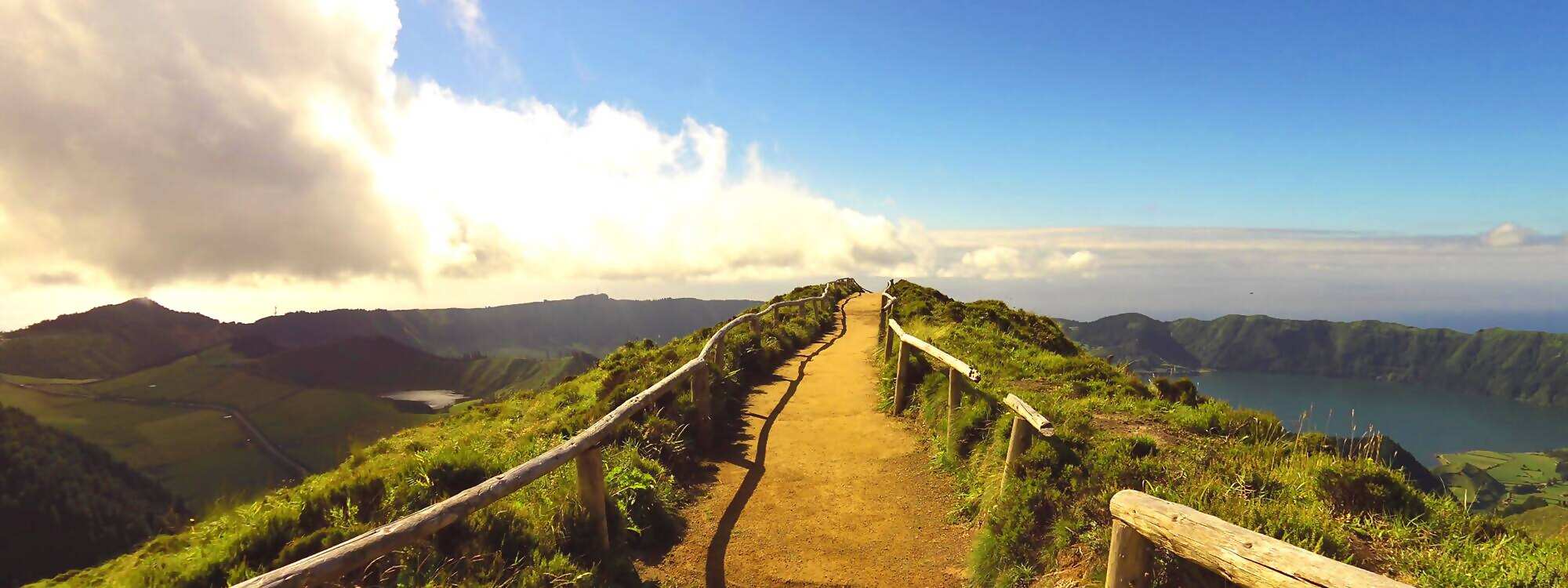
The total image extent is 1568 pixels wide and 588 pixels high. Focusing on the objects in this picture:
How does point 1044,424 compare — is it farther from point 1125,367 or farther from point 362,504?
point 1125,367

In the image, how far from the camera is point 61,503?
100m

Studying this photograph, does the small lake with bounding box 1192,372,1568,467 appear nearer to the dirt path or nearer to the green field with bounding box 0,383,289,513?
the dirt path

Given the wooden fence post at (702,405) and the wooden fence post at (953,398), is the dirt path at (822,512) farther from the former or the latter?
the wooden fence post at (953,398)

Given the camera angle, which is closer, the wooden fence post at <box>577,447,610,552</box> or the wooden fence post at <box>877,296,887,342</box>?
the wooden fence post at <box>577,447,610,552</box>

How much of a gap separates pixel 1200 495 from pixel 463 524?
6.57m

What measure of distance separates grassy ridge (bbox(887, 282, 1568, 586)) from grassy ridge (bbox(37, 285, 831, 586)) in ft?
12.4

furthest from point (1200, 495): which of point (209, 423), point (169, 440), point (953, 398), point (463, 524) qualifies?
point (209, 423)

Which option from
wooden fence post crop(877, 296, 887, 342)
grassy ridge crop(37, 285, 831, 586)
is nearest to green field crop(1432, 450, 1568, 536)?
wooden fence post crop(877, 296, 887, 342)

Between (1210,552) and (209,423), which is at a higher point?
(1210,552)

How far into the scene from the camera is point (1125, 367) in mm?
12867

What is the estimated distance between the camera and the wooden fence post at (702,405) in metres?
10.0

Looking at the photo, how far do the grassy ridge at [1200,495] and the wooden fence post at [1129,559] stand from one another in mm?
379

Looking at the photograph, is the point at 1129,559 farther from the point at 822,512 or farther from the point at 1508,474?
the point at 1508,474

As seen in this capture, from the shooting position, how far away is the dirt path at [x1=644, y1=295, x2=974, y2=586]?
632 centimetres
